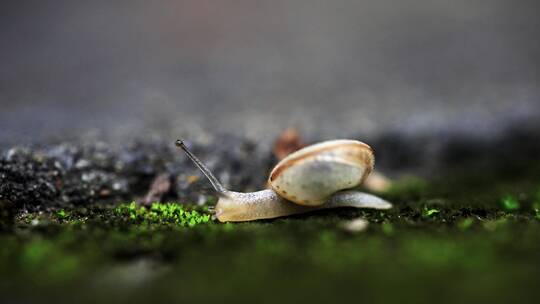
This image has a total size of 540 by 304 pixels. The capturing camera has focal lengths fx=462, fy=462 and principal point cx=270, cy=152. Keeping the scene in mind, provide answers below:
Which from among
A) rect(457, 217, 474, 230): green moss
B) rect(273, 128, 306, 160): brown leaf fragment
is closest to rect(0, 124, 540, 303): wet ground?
rect(457, 217, 474, 230): green moss

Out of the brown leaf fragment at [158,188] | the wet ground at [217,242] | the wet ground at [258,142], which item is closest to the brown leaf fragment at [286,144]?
the wet ground at [258,142]

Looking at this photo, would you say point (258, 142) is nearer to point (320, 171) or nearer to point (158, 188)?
point (158, 188)

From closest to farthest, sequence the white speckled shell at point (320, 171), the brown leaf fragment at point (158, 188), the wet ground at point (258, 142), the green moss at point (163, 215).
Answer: the wet ground at point (258, 142) → the white speckled shell at point (320, 171) → the green moss at point (163, 215) → the brown leaf fragment at point (158, 188)

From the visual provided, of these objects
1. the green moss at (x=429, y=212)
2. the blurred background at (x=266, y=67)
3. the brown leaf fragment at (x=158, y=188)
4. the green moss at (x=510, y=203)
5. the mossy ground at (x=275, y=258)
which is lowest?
the mossy ground at (x=275, y=258)

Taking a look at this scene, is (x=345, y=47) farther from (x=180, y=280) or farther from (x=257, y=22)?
(x=180, y=280)

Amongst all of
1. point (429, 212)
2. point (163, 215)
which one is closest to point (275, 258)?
point (163, 215)

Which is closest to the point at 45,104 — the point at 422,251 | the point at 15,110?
the point at 15,110

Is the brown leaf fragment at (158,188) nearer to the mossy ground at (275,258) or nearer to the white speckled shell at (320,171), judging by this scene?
the mossy ground at (275,258)

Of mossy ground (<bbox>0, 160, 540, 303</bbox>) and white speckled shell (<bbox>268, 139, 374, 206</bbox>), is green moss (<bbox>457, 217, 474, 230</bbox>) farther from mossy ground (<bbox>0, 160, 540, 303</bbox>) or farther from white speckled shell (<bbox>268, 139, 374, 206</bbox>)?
white speckled shell (<bbox>268, 139, 374, 206</bbox>)

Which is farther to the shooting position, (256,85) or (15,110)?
(256,85)
